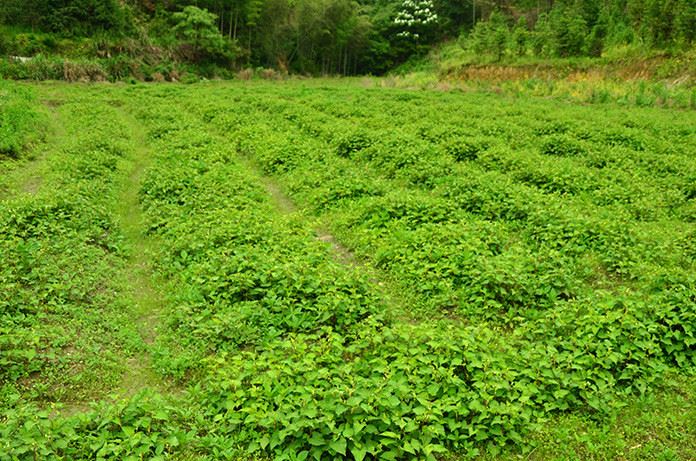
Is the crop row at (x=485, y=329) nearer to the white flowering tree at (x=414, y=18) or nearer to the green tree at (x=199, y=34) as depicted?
the green tree at (x=199, y=34)

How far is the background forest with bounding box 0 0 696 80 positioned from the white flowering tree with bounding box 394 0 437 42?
0.44 feet

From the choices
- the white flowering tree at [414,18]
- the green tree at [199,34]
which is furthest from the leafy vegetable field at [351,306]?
the white flowering tree at [414,18]

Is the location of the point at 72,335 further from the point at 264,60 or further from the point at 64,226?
the point at 264,60

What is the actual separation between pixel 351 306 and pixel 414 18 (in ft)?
208

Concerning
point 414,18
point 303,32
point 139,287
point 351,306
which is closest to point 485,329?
→ point 351,306

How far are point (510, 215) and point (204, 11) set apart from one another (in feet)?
145

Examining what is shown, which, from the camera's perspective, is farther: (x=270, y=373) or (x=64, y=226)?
(x=64, y=226)

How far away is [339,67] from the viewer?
6359cm

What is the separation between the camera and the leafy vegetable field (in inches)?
194

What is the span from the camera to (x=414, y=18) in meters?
63.8

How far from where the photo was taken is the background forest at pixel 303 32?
118 feet

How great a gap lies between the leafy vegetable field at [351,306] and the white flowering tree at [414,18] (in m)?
53.4

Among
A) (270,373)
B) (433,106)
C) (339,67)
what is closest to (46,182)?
(270,373)

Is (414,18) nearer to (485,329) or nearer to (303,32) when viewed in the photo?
(303,32)
